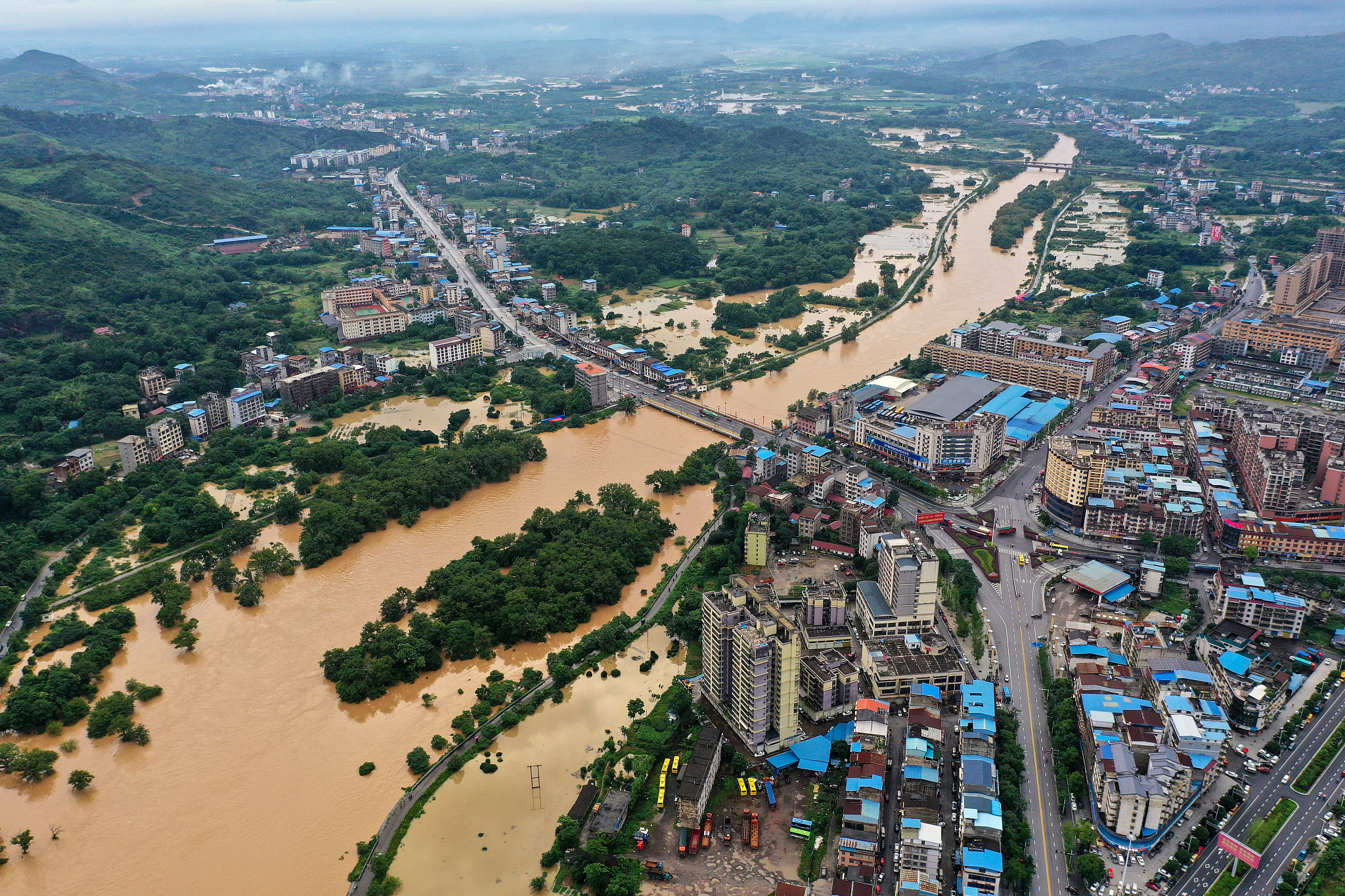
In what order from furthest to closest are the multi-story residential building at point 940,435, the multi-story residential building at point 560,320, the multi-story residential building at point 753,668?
the multi-story residential building at point 560,320 → the multi-story residential building at point 940,435 → the multi-story residential building at point 753,668

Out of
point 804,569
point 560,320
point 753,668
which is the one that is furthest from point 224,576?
point 560,320

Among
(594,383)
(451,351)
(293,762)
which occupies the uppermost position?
(451,351)

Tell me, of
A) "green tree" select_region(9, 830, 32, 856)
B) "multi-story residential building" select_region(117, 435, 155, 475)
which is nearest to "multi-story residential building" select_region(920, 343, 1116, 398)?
"multi-story residential building" select_region(117, 435, 155, 475)

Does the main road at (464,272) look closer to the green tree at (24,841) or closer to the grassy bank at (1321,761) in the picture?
the green tree at (24,841)

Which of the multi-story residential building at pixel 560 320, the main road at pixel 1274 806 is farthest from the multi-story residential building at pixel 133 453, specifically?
the main road at pixel 1274 806

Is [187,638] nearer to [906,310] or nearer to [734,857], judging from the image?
[734,857]

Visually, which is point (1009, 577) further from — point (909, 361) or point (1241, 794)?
point (909, 361)

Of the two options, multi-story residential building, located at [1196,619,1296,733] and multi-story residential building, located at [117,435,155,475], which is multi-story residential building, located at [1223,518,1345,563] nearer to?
multi-story residential building, located at [1196,619,1296,733]

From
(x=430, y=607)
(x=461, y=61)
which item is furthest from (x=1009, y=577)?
(x=461, y=61)
